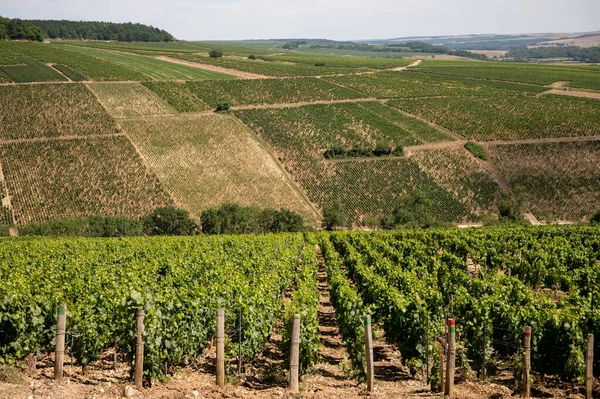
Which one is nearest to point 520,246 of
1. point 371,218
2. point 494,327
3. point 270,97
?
point 494,327

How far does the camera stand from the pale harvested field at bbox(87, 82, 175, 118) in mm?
85938

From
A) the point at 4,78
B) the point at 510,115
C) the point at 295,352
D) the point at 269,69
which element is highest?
the point at 269,69

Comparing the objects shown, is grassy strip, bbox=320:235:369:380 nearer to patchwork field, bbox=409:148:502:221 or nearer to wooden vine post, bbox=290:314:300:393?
wooden vine post, bbox=290:314:300:393

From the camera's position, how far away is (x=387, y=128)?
8900 cm

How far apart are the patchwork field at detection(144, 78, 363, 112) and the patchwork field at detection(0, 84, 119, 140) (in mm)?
13056

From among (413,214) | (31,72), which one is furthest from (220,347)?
(31,72)

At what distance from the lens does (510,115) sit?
314ft

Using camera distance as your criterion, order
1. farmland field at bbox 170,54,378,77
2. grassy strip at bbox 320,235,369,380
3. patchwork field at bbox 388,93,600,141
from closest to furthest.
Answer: grassy strip at bbox 320,235,369,380 → patchwork field at bbox 388,93,600,141 → farmland field at bbox 170,54,378,77

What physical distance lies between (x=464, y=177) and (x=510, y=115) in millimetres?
26524

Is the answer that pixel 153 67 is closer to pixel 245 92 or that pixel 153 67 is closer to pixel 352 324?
pixel 245 92

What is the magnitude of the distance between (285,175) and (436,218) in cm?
1917

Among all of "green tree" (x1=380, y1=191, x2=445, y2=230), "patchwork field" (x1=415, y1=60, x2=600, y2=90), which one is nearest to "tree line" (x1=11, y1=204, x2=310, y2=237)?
"green tree" (x1=380, y1=191, x2=445, y2=230)

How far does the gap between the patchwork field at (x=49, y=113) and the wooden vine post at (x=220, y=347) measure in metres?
69.0

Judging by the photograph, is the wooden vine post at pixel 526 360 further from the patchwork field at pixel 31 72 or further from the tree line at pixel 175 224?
the patchwork field at pixel 31 72
